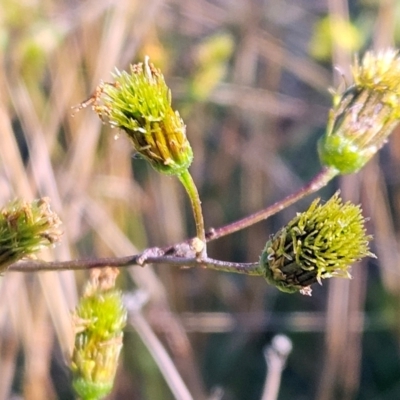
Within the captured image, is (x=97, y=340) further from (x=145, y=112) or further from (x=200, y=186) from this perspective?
(x=200, y=186)

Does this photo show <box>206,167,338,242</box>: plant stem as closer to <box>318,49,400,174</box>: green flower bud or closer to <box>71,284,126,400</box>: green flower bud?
<box>318,49,400,174</box>: green flower bud

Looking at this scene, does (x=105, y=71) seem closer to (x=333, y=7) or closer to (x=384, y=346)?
(x=333, y=7)

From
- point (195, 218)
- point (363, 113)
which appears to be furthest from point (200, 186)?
point (195, 218)

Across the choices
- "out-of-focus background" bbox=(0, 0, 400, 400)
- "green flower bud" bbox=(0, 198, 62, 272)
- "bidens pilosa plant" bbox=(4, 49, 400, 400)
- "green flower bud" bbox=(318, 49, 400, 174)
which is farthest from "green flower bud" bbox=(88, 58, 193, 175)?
"out-of-focus background" bbox=(0, 0, 400, 400)

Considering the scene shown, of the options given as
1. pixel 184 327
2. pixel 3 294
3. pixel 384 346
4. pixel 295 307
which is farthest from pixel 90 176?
pixel 384 346

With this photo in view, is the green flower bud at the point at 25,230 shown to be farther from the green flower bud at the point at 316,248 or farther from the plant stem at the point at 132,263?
the green flower bud at the point at 316,248

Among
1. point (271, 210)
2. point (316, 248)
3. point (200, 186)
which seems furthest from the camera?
point (200, 186)
